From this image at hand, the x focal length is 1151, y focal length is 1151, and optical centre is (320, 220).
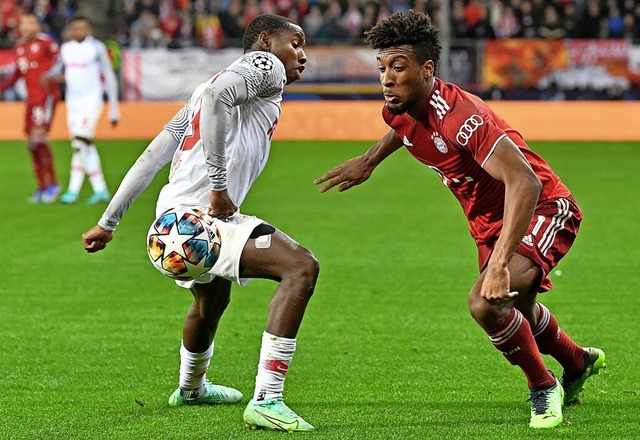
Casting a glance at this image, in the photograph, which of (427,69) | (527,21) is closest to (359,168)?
(427,69)

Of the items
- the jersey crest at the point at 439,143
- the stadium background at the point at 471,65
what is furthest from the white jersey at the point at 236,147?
the stadium background at the point at 471,65

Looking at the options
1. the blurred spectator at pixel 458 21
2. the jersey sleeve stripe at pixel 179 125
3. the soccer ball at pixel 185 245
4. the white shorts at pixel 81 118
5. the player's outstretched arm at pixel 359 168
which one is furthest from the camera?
the blurred spectator at pixel 458 21

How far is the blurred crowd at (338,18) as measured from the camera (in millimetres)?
27531

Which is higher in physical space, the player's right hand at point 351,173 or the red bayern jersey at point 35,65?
the player's right hand at point 351,173

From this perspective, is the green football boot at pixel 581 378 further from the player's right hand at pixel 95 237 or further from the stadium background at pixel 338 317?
the player's right hand at pixel 95 237

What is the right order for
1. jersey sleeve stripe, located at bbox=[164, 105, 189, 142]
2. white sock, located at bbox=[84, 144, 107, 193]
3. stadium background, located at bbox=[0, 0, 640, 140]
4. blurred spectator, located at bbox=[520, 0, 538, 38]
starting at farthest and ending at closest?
blurred spectator, located at bbox=[520, 0, 538, 38]
stadium background, located at bbox=[0, 0, 640, 140]
white sock, located at bbox=[84, 144, 107, 193]
jersey sleeve stripe, located at bbox=[164, 105, 189, 142]

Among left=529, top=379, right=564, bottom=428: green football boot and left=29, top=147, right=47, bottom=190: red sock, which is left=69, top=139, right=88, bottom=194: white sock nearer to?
left=29, top=147, right=47, bottom=190: red sock

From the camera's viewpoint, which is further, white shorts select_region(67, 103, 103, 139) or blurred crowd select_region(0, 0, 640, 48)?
blurred crowd select_region(0, 0, 640, 48)

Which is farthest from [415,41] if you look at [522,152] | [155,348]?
[155,348]

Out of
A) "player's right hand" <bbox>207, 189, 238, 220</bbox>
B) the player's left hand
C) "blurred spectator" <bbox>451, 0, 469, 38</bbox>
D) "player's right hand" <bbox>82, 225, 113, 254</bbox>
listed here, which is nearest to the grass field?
the player's left hand

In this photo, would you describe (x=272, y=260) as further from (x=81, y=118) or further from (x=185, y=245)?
(x=81, y=118)

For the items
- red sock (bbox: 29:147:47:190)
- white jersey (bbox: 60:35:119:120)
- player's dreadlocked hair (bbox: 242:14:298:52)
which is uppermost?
player's dreadlocked hair (bbox: 242:14:298:52)

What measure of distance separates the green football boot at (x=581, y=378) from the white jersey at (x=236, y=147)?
2.02 metres

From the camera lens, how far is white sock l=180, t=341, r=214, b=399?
6066 mm
